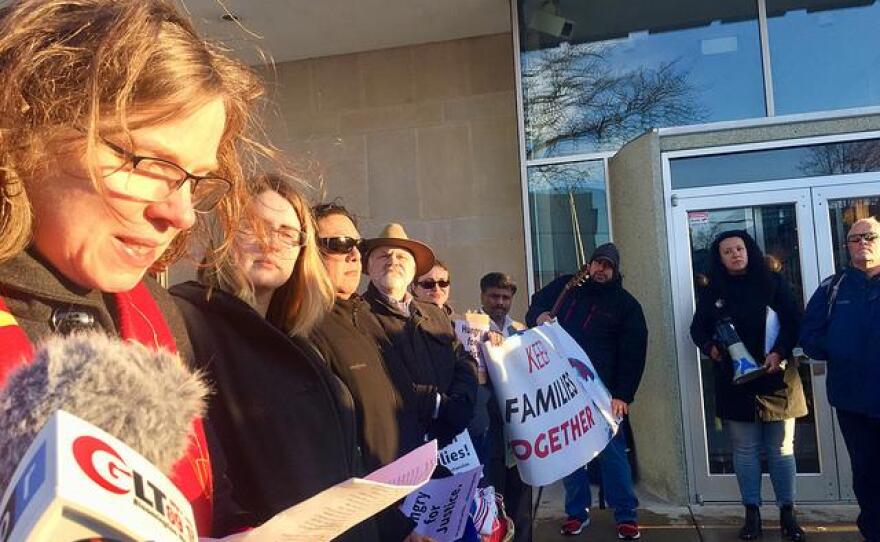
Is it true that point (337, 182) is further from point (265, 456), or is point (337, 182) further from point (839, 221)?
point (265, 456)

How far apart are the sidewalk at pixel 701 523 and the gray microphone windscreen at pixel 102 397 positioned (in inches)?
190

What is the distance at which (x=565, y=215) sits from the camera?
259 inches

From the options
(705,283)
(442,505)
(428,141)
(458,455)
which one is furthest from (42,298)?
(428,141)

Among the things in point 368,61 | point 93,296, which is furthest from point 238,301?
point 368,61

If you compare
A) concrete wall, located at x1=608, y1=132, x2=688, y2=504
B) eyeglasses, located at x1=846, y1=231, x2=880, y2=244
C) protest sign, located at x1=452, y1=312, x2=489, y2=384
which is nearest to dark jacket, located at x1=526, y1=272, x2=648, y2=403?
concrete wall, located at x1=608, y1=132, x2=688, y2=504

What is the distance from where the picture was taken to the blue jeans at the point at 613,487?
16.3ft

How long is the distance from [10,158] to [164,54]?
0.84ft

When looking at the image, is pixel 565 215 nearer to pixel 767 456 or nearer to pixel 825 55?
pixel 825 55

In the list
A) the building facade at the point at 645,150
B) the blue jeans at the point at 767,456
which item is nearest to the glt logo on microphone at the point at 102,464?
the building facade at the point at 645,150

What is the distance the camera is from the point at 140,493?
0.53m

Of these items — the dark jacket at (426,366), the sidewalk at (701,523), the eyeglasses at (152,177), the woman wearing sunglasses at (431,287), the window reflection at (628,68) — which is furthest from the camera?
the window reflection at (628,68)

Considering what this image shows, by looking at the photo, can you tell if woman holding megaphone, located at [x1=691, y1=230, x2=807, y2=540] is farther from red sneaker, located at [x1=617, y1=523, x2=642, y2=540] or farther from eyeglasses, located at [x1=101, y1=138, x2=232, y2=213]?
eyeglasses, located at [x1=101, y1=138, x2=232, y2=213]

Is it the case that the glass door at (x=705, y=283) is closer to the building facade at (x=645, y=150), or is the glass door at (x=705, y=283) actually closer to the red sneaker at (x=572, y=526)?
the building facade at (x=645, y=150)

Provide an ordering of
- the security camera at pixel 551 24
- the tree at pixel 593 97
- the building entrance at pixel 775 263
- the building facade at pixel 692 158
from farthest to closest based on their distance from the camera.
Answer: the security camera at pixel 551 24 → the tree at pixel 593 97 → the building facade at pixel 692 158 → the building entrance at pixel 775 263
